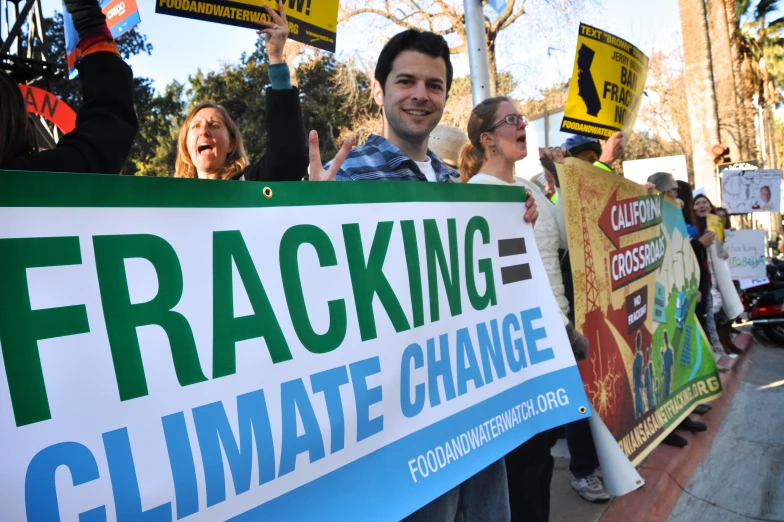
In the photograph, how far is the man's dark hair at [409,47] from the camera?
7.24ft

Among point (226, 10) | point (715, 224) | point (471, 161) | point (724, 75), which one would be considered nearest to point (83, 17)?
point (226, 10)

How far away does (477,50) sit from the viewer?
4.75 meters

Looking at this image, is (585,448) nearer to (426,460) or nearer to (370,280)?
(426,460)

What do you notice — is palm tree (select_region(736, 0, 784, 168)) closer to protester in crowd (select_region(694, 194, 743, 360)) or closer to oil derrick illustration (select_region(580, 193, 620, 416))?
protester in crowd (select_region(694, 194, 743, 360))

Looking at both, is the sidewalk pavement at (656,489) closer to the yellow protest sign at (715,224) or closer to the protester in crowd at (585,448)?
the protester in crowd at (585,448)

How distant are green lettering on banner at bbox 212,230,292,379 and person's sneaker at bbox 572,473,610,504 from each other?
2.46 metres

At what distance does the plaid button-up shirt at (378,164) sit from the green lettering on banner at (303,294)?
508 millimetres

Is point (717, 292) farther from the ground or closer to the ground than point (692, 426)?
farther from the ground

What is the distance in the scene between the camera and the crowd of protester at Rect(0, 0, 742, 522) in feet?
5.26

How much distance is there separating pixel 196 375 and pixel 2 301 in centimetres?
37

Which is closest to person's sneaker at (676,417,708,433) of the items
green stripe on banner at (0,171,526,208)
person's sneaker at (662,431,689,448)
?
person's sneaker at (662,431,689,448)

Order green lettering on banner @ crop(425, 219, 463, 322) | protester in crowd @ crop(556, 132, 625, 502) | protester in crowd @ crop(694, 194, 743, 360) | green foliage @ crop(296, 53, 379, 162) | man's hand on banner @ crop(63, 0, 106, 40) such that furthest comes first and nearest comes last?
green foliage @ crop(296, 53, 379, 162)
protester in crowd @ crop(694, 194, 743, 360)
protester in crowd @ crop(556, 132, 625, 502)
green lettering on banner @ crop(425, 219, 463, 322)
man's hand on banner @ crop(63, 0, 106, 40)

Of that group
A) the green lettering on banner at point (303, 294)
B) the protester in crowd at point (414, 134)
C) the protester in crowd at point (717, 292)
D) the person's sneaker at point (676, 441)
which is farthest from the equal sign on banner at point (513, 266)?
the protester in crowd at point (717, 292)

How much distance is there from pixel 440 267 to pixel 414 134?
1.73 feet
